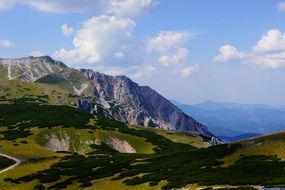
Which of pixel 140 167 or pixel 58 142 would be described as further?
pixel 58 142

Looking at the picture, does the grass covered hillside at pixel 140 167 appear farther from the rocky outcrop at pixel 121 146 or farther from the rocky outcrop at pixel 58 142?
the rocky outcrop at pixel 121 146

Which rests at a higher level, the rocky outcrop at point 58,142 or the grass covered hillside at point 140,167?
the rocky outcrop at point 58,142

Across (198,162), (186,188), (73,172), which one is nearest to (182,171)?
(198,162)

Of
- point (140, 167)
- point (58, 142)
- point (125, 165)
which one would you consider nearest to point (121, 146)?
point (58, 142)

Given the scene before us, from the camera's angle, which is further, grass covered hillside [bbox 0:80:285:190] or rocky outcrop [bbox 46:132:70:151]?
rocky outcrop [bbox 46:132:70:151]

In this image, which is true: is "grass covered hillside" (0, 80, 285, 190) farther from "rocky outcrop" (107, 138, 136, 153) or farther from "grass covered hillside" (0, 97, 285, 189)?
"rocky outcrop" (107, 138, 136, 153)

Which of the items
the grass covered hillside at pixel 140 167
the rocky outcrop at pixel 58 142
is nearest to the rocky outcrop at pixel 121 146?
the grass covered hillside at pixel 140 167

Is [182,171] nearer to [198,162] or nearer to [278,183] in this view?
[198,162]

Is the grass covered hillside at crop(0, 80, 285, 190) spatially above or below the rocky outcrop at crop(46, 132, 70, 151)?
below

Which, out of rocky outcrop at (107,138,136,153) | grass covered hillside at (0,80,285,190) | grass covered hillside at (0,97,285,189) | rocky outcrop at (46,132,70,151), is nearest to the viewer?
grass covered hillside at (0,80,285,190)

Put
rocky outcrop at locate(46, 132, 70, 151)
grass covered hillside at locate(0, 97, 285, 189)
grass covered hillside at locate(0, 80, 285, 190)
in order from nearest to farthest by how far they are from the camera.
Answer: grass covered hillside at locate(0, 80, 285, 190), grass covered hillside at locate(0, 97, 285, 189), rocky outcrop at locate(46, 132, 70, 151)

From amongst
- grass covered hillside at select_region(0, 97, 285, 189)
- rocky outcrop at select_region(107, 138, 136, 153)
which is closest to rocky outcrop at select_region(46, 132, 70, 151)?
grass covered hillside at select_region(0, 97, 285, 189)

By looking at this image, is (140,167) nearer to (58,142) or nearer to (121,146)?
(58,142)

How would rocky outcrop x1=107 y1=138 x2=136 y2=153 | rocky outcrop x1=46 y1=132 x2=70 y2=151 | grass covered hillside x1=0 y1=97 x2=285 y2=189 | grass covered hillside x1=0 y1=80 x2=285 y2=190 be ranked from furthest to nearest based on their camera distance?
1. rocky outcrop x1=107 y1=138 x2=136 y2=153
2. rocky outcrop x1=46 y1=132 x2=70 y2=151
3. grass covered hillside x1=0 y1=97 x2=285 y2=189
4. grass covered hillside x1=0 y1=80 x2=285 y2=190
